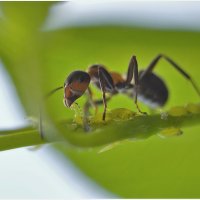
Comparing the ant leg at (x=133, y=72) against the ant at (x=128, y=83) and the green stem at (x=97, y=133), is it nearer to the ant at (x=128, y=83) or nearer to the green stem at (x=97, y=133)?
the ant at (x=128, y=83)

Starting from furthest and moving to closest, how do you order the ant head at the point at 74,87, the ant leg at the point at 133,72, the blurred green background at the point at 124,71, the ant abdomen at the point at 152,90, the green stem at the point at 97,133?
the ant abdomen at the point at 152,90, the ant leg at the point at 133,72, the ant head at the point at 74,87, the blurred green background at the point at 124,71, the green stem at the point at 97,133

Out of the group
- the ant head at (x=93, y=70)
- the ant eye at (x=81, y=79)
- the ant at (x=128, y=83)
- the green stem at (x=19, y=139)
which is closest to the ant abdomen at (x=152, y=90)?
the ant at (x=128, y=83)

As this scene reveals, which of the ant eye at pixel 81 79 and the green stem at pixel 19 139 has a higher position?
the ant eye at pixel 81 79

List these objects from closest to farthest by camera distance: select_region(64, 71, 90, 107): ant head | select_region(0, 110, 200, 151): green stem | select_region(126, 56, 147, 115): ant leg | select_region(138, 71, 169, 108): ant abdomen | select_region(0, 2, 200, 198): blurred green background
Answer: select_region(0, 110, 200, 151): green stem < select_region(0, 2, 200, 198): blurred green background < select_region(64, 71, 90, 107): ant head < select_region(126, 56, 147, 115): ant leg < select_region(138, 71, 169, 108): ant abdomen

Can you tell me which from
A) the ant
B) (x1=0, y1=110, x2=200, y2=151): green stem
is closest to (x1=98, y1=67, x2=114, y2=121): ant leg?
the ant

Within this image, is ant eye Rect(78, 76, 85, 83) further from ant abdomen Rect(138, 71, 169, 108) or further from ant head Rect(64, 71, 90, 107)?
ant abdomen Rect(138, 71, 169, 108)

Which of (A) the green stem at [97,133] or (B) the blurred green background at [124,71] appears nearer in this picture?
(A) the green stem at [97,133]

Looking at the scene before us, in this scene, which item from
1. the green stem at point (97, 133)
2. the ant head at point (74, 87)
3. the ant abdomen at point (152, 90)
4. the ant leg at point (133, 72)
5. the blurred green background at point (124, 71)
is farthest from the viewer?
the ant abdomen at point (152, 90)
